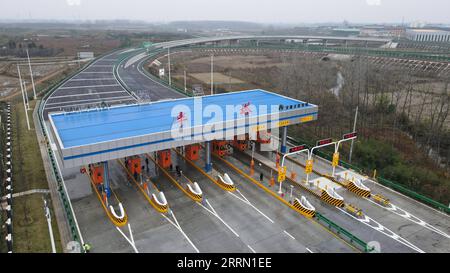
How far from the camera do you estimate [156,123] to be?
27.6m

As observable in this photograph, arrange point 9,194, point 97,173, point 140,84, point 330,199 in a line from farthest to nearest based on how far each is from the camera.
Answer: point 140,84 → point 97,173 → point 330,199 → point 9,194

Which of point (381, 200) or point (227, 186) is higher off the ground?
point (227, 186)

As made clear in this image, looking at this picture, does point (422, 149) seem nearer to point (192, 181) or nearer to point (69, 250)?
point (192, 181)

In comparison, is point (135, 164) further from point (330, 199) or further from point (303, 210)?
point (330, 199)

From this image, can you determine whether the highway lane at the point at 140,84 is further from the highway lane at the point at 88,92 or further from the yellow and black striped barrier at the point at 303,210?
the yellow and black striped barrier at the point at 303,210

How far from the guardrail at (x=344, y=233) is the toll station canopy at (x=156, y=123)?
32.9ft

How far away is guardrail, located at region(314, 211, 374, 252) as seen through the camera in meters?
19.9

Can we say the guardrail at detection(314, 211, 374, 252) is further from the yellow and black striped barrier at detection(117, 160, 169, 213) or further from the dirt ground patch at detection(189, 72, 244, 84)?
the dirt ground patch at detection(189, 72, 244, 84)

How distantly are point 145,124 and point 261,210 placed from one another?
12015 mm

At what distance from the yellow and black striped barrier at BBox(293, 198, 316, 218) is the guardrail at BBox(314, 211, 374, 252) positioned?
0.34 metres

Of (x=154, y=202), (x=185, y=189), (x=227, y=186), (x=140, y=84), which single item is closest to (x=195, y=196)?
(x=185, y=189)

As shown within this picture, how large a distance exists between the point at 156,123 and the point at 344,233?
16.9 metres

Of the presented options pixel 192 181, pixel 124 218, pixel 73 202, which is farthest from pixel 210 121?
pixel 73 202

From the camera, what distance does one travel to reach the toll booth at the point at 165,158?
2980 cm
